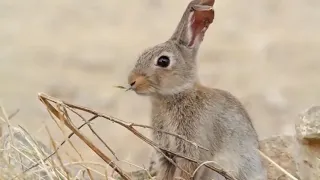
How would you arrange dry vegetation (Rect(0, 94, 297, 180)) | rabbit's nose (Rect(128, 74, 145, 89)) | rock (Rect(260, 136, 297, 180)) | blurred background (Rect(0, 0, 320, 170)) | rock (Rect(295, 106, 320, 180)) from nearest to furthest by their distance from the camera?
dry vegetation (Rect(0, 94, 297, 180))
rabbit's nose (Rect(128, 74, 145, 89))
rock (Rect(295, 106, 320, 180))
rock (Rect(260, 136, 297, 180))
blurred background (Rect(0, 0, 320, 170))

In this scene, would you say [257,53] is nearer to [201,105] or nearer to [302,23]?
[302,23]

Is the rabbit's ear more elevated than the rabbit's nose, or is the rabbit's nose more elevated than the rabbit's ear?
the rabbit's ear

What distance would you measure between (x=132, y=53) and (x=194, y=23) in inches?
74.8

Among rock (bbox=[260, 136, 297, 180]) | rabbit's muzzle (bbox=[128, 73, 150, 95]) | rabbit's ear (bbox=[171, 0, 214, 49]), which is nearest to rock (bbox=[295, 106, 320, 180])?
rock (bbox=[260, 136, 297, 180])

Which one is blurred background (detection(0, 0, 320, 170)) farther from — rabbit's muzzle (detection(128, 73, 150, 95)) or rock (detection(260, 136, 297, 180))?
rabbit's muzzle (detection(128, 73, 150, 95))

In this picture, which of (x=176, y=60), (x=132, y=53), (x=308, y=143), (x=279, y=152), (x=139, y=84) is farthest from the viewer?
(x=132, y=53)

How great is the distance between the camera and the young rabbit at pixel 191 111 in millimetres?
1718

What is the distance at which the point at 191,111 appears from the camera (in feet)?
5.79

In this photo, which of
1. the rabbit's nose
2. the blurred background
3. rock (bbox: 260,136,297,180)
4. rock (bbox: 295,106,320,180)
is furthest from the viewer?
the blurred background

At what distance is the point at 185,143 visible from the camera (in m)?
1.73

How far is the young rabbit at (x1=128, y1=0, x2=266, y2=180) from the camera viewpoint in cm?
172

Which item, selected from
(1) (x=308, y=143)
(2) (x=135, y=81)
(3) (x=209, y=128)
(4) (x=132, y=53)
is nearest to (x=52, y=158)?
(2) (x=135, y=81)

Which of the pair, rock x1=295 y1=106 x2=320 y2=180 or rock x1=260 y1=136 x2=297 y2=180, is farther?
rock x1=260 y1=136 x2=297 y2=180

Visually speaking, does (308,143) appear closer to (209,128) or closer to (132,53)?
(209,128)
